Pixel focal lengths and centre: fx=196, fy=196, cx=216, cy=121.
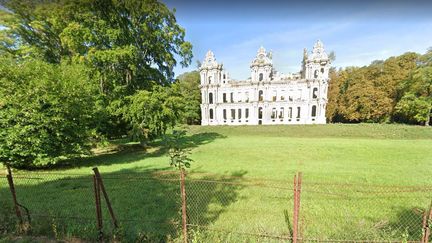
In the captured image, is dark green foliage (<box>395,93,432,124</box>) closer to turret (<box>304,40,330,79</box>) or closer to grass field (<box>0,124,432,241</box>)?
turret (<box>304,40,330,79</box>)

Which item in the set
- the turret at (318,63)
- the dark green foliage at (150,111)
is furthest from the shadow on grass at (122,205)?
the turret at (318,63)

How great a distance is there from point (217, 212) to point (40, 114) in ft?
29.0

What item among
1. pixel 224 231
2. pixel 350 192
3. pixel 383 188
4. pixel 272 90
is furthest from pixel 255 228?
pixel 272 90

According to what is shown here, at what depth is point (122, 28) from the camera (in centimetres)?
1361

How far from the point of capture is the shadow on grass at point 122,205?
392cm

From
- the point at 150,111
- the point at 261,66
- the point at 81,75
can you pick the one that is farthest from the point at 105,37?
the point at 261,66

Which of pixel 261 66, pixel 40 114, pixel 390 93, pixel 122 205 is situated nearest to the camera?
pixel 122 205

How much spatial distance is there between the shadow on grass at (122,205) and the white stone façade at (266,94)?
35.7 meters

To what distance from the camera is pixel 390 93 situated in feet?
124

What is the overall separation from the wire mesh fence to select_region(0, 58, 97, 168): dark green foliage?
5.67 feet

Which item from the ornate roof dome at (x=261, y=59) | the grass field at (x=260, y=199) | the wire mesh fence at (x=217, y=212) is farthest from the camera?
the ornate roof dome at (x=261, y=59)

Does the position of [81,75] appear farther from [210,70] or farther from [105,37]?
[210,70]

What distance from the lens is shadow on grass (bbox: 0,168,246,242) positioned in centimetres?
392

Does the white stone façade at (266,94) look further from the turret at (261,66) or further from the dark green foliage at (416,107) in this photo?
the dark green foliage at (416,107)
